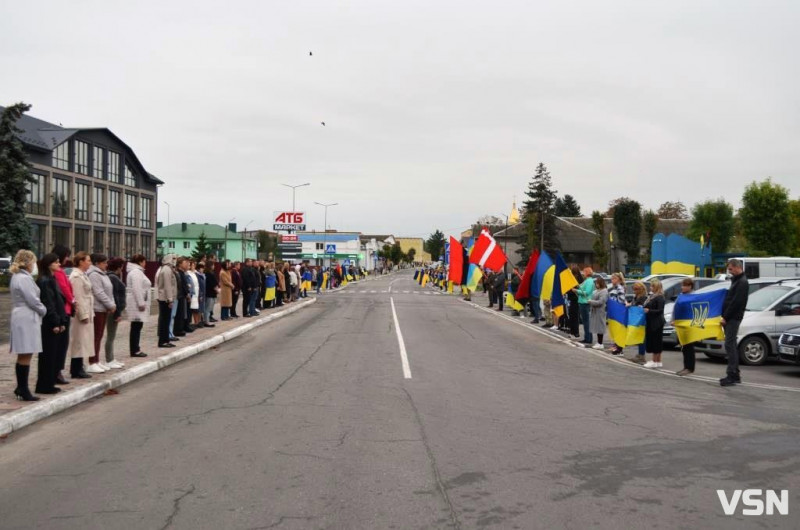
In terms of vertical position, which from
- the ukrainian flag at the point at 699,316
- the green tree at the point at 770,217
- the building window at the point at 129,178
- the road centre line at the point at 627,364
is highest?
the building window at the point at 129,178

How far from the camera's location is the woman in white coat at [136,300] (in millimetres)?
12891

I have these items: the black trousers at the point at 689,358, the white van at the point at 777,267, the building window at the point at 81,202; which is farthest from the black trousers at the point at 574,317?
the building window at the point at 81,202

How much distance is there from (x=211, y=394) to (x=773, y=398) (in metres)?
8.13

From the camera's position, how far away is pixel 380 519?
15.9 ft

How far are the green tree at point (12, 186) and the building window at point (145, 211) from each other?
2666 cm

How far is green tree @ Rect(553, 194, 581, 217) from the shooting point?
5310 inches

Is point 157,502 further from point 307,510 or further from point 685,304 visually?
point 685,304

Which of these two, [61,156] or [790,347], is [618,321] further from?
[61,156]

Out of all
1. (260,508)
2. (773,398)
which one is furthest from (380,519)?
(773,398)

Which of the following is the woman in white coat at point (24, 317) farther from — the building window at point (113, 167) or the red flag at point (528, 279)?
the building window at point (113, 167)

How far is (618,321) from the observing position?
50.5ft

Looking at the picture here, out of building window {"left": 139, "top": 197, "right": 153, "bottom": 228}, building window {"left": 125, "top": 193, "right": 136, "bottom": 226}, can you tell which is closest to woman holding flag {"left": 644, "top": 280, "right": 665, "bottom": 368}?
building window {"left": 125, "top": 193, "right": 136, "bottom": 226}

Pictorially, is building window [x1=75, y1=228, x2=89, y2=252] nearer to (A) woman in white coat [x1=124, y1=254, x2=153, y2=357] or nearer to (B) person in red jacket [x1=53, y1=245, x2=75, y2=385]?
(A) woman in white coat [x1=124, y1=254, x2=153, y2=357]

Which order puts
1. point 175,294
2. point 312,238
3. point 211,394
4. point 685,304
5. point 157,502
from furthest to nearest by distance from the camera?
point 312,238
point 175,294
point 685,304
point 211,394
point 157,502
